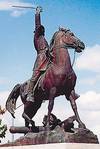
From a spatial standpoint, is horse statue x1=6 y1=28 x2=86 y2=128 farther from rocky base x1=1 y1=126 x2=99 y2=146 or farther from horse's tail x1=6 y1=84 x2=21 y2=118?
horse's tail x1=6 y1=84 x2=21 y2=118

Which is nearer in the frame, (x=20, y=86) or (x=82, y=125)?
(x=82, y=125)

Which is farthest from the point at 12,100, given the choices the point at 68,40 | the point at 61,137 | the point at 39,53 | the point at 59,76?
the point at 61,137

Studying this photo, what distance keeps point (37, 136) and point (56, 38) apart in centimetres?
294

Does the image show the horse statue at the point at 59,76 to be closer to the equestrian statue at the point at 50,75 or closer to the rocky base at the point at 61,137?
the equestrian statue at the point at 50,75

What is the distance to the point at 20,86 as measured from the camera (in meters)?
17.8

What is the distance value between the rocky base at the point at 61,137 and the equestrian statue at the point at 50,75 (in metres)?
0.32

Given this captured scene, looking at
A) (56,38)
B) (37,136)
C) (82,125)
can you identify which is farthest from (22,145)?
(56,38)

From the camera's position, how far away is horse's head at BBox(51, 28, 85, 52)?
1672cm

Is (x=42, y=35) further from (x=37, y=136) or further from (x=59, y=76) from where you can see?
(x=37, y=136)

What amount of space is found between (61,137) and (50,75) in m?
1.90

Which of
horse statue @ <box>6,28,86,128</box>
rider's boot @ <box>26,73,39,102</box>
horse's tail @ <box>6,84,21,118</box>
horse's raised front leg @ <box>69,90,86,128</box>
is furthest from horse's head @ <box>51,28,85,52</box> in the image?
horse's tail @ <box>6,84,21,118</box>

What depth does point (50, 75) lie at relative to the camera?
16.4 metres

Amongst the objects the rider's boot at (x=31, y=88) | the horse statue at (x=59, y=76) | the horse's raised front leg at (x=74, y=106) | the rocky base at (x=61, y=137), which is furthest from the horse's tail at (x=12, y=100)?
the horse's raised front leg at (x=74, y=106)

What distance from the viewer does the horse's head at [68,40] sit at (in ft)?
54.9
